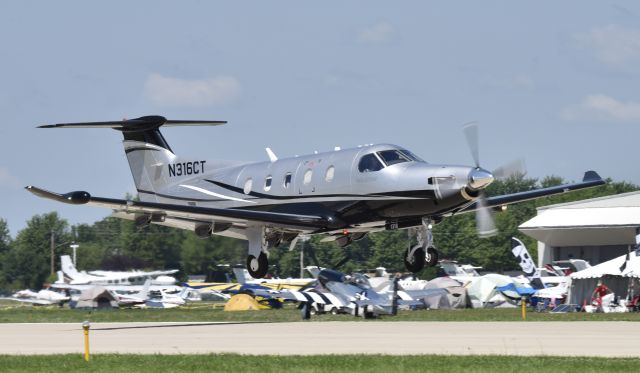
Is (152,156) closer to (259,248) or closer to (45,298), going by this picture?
(259,248)

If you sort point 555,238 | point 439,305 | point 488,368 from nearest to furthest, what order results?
point 488,368 < point 439,305 < point 555,238

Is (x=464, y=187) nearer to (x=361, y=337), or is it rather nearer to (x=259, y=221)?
(x=361, y=337)

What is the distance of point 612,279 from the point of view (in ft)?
170

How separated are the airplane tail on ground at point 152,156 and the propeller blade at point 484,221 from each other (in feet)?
39.0

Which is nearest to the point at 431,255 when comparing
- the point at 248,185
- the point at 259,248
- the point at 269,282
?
the point at 259,248

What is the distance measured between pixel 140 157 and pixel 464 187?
1599 centimetres

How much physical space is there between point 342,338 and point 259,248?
758cm

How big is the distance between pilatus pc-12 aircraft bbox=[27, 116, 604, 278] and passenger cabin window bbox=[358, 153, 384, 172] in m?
0.03

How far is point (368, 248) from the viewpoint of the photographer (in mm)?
102438

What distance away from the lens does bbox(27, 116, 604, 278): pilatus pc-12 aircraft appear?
106ft

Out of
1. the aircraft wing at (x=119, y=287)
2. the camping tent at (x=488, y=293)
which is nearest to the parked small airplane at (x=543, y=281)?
the camping tent at (x=488, y=293)

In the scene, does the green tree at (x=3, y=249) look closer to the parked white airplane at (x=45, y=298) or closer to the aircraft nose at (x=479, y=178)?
the parked white airplane at (x=45, y=298)

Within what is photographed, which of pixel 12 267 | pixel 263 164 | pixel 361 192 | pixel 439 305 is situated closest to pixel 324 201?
pixel 361 192

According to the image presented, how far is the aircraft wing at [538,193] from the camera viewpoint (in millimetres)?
35938
